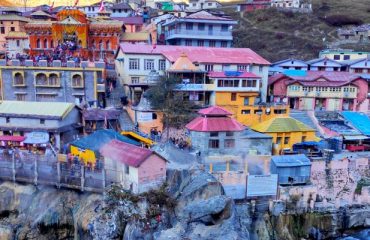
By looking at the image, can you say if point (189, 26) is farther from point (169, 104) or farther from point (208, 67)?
point (169, 104)

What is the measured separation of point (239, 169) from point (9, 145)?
19.0 metres

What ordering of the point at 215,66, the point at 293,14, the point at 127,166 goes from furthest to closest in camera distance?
the point at 293,14, the point at 215,66, the point at 127,166

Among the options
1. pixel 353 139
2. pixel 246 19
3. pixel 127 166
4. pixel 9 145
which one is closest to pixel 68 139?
pixel 9 145

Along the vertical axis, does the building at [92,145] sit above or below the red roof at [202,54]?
below

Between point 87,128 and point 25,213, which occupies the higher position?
point 87,128

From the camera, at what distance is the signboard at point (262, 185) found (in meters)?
30.0

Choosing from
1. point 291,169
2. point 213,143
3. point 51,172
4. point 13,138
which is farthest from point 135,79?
point 291,169

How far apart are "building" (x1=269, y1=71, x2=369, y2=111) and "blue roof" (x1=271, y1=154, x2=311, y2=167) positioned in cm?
1283

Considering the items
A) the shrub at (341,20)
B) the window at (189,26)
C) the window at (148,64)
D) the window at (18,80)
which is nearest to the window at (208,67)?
the window at (148,64)

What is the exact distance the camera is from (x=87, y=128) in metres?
37.2

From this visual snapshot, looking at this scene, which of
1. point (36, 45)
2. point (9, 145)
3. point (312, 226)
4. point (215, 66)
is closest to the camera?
point (312, 226)

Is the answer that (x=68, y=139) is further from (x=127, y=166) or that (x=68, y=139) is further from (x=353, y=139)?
(x=353, y=139)

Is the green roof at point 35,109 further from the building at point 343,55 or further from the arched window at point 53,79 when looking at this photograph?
the building at point 343,55

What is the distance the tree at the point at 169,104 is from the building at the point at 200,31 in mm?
17968
